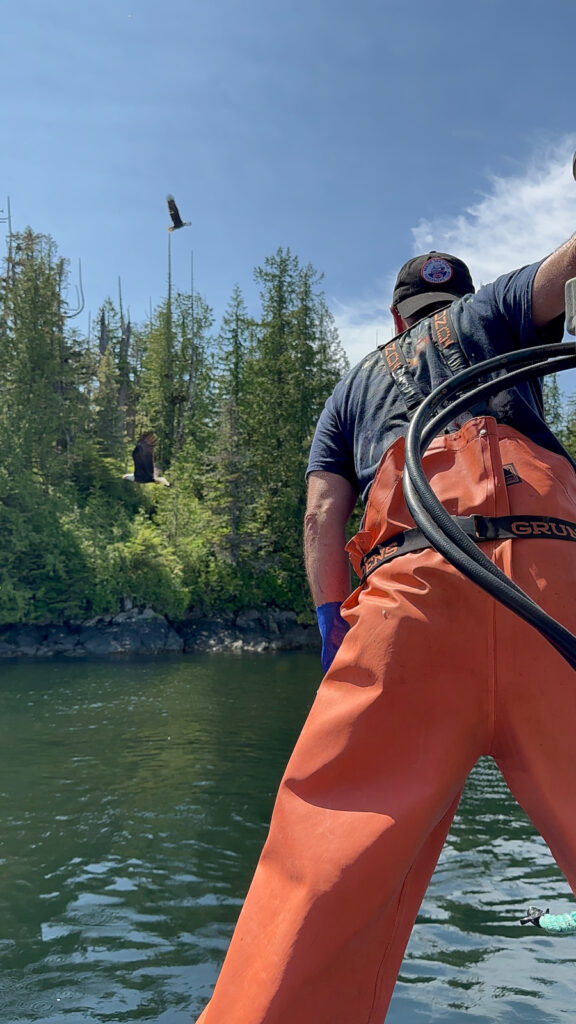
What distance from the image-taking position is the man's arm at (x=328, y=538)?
6.92 feet

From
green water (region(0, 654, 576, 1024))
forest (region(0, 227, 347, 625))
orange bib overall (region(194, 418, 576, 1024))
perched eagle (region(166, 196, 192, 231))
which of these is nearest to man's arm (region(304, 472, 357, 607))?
orange bib overall (region(194, 418, 576, 1024))

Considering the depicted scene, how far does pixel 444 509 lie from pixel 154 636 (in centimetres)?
2287

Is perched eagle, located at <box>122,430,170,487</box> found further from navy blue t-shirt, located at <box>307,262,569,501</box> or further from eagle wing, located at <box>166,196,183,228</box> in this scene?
navy blue t-shirt, located at <box>307,262,569,501</box>

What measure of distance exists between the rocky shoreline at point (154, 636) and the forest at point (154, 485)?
1.75 feet

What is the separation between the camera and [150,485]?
35.3 meters

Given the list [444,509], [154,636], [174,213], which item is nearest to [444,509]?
[444,509]

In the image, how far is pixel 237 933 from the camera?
1.47m

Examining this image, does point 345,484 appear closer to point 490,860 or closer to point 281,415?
point 490,860

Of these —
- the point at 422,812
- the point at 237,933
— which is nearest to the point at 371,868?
the point at 422,812

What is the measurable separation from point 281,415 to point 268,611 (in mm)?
9015

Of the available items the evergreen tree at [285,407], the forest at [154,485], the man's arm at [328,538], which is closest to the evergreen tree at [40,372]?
the forest at [154,485]

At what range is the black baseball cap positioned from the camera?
2129mm

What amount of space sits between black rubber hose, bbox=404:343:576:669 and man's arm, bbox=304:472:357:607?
0.46 m

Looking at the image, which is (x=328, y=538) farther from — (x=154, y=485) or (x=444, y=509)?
(x=154, y=485)
